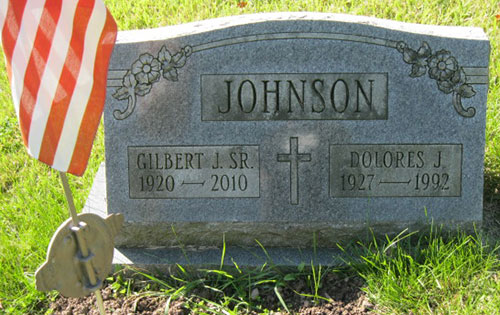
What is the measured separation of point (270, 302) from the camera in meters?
3.28

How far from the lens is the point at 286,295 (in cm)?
332

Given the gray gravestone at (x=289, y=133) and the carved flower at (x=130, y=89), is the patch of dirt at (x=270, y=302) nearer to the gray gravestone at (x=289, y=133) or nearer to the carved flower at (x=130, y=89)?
the gray gravestone at (x=289, y=133)

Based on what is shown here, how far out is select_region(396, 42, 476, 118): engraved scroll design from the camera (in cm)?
337

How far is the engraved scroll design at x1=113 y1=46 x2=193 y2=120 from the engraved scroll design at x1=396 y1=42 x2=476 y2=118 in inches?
A: 45.3

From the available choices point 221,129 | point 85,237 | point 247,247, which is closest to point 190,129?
point 221,129

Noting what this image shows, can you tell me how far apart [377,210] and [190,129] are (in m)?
1.11

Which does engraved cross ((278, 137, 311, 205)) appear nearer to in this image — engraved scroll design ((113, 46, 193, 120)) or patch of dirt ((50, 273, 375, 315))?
patch of dirt ((50, 273, 375, 315))

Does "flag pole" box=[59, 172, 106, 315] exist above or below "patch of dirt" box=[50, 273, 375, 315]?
above

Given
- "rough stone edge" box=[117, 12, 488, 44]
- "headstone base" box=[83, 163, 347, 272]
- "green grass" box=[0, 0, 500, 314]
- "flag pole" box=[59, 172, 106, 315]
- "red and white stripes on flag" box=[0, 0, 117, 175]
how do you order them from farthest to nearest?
"headstone base" box=[83, 163, 347, 272]
"rough stone edge" box=[117, 12, 488, 44]
"green grass" box=[0, 0, 500, 314]
"flag pole" box=[59, 172, 106, 315]
"red and white stripes on flag" box=[0, 0, 117, 175]

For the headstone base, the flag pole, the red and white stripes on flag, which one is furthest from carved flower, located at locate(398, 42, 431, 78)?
the flag pole

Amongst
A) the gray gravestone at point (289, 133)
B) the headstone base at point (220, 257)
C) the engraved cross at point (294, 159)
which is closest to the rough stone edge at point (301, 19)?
the gray gravestone at point (289, 133)

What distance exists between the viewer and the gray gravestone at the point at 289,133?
338cm

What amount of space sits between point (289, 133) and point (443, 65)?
2.87 ft

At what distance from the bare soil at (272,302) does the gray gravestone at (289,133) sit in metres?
0.21
